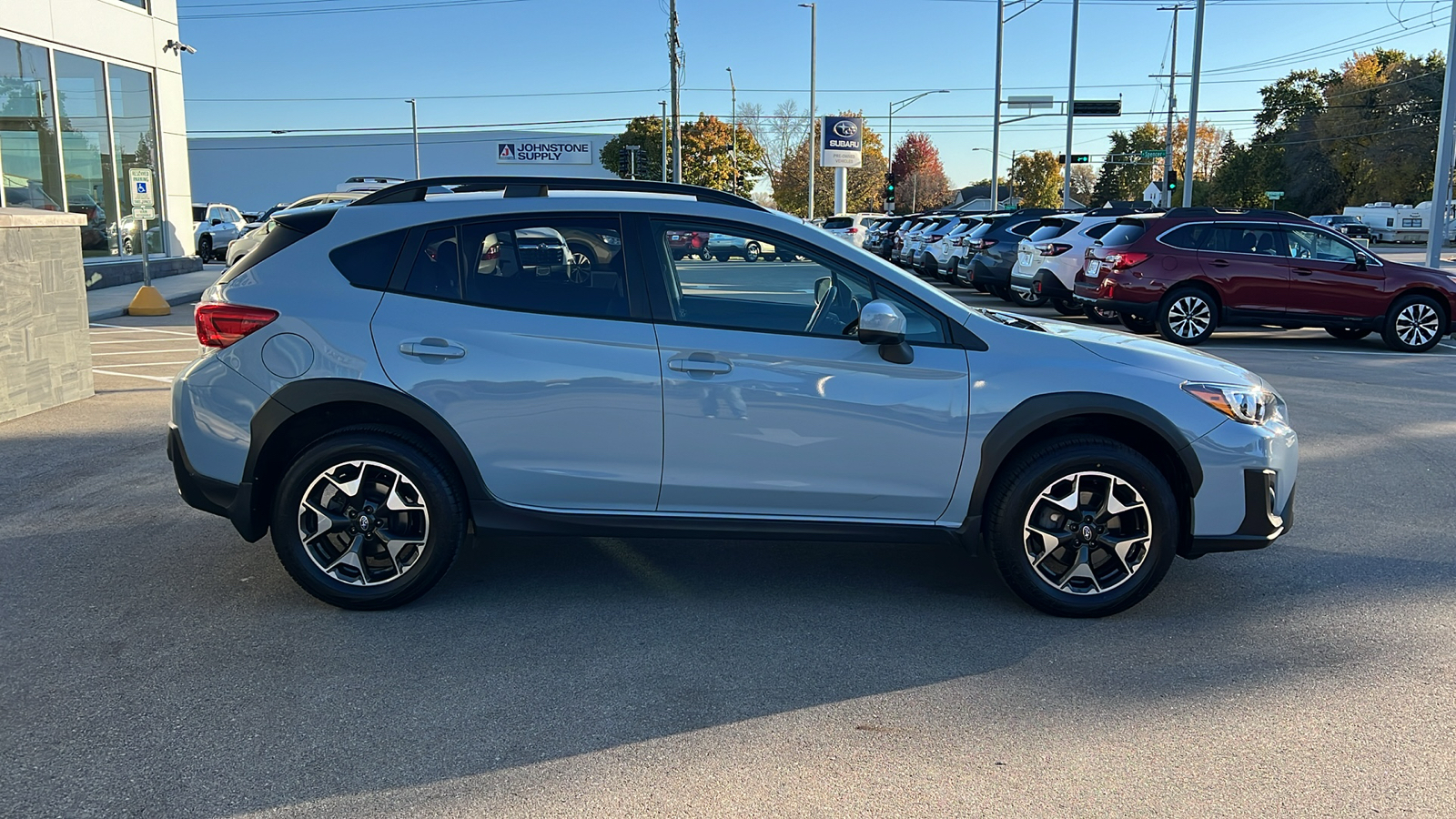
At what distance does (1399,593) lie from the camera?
4973 millimetres

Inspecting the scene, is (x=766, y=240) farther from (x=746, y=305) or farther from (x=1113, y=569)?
(x=1113, y=569)

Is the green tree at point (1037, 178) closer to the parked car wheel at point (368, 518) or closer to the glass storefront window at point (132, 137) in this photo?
the glass storefront window at point (132, 137)

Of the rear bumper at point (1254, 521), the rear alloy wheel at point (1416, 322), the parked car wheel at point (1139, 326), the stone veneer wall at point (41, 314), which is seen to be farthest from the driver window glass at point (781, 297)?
the rear alloy wheel at point (1416, 322)

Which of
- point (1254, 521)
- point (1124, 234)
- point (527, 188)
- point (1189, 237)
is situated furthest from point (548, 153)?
point (1254, 521)

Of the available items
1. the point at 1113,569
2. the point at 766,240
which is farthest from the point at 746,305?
the point at 1113,569

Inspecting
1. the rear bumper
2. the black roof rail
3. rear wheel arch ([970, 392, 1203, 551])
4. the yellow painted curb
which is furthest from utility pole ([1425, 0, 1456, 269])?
the yellow painted curb

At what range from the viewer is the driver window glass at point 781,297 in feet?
14.9

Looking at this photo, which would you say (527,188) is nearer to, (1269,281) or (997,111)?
(1269,281)

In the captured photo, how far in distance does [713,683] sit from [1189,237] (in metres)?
12.7

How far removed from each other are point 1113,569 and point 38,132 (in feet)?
73.3

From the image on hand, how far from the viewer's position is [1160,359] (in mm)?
4652

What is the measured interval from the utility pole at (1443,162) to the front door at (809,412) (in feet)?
61.0

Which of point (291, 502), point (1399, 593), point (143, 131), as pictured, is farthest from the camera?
point (143, 131)

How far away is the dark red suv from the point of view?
1435 centimetres
